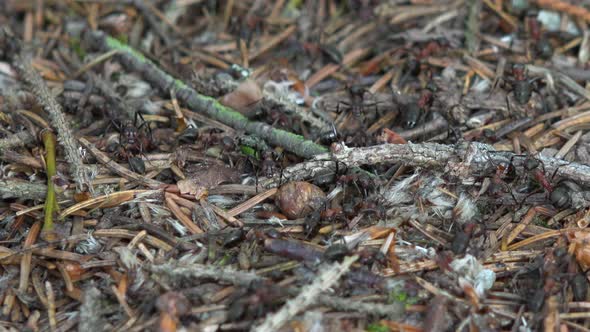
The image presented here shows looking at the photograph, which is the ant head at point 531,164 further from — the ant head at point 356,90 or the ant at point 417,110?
the ant head at point 356,90

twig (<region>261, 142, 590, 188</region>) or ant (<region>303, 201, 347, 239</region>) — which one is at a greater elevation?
twig (<region>261, 142, 590, 188</region>)

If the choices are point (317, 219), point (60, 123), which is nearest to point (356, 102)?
point (317, 219)

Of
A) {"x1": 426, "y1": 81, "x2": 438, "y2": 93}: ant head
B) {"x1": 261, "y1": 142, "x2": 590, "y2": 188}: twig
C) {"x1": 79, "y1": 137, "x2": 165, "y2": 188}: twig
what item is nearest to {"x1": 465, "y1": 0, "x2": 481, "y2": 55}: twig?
{"x1": 426, "y1": 81, "x2": 438, "y2": 93}: ant head

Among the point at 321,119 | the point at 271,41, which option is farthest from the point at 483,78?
the point at 271,41

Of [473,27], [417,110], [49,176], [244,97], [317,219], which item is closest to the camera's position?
[317,219]

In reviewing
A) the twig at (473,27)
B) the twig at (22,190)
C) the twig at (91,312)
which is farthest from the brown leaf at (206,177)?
the twig at (473,27)

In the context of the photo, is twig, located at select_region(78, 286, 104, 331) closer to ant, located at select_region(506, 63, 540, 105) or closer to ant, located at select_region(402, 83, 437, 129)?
ant, located at select_region(402, 83, 437, 129)

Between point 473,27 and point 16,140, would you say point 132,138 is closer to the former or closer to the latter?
point 16,140
